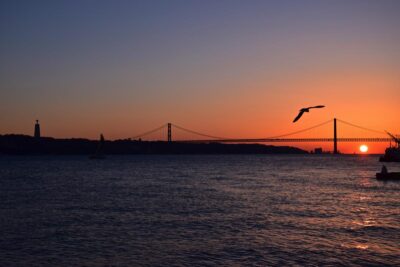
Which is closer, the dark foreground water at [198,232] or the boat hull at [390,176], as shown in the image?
the dark foreground water at [198,232]

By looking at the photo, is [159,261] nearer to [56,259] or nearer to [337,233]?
[56,259]

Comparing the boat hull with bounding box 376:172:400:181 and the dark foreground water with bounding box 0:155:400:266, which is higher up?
the boat hull with bounding box 376:172:400:181

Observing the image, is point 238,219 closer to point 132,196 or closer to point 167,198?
point 167,198

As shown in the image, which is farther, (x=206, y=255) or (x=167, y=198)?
(x=167, y=198)

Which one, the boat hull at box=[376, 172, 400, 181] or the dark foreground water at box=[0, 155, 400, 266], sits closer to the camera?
the dark foreground water at box=[0, 155, 400, 266]

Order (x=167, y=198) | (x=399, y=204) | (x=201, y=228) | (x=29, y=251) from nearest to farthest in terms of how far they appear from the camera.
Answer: (x=29, y=251) → (x=201, y=228) → (x=399, y=204) → (x=167, y=198)

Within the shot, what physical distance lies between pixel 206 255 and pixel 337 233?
22.0ft

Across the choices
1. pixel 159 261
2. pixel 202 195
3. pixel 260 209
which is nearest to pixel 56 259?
pixel 159 261

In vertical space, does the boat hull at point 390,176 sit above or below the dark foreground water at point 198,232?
above

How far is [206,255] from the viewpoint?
16016mm

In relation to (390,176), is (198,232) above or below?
below

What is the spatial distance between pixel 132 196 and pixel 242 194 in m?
8.62

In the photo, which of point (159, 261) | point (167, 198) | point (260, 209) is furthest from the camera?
point (167, 198)

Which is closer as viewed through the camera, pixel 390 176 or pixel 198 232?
pixel 198 232
